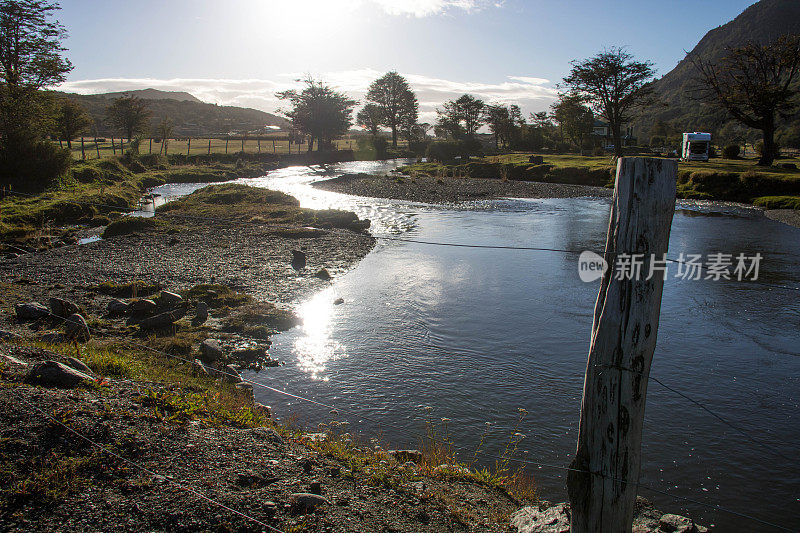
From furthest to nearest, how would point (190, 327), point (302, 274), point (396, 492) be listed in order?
point (302, 274), point (190, 327), point (396, 492)

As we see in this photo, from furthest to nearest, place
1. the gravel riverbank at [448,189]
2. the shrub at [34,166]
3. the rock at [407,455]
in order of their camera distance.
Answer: the gravel riverbank at [448,189] < the shrub at [34,166] < the rock at [407,455]

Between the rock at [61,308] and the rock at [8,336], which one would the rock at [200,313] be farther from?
the rock at [8,336]

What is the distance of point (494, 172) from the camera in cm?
5366

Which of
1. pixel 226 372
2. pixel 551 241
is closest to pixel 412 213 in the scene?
pixel 551 241

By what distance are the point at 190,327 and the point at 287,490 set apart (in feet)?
23.3

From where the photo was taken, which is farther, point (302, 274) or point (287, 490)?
point (302, 274)

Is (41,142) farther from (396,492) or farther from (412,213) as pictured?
(396,492)

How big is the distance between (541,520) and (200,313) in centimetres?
916

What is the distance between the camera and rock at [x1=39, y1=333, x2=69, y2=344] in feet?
28.3

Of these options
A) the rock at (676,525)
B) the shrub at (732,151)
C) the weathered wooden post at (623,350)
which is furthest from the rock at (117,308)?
the shrub at (732,151)

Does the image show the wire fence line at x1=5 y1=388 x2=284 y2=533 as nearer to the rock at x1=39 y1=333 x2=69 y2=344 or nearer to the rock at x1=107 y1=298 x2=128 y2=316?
the rock at x1=39 y1=333 x2=69 y2=344

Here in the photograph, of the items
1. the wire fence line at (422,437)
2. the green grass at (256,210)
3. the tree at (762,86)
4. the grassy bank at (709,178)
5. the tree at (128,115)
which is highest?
the tree at (762,86)

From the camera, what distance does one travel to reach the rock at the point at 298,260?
1692 cm

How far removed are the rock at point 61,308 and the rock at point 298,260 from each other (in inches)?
282
